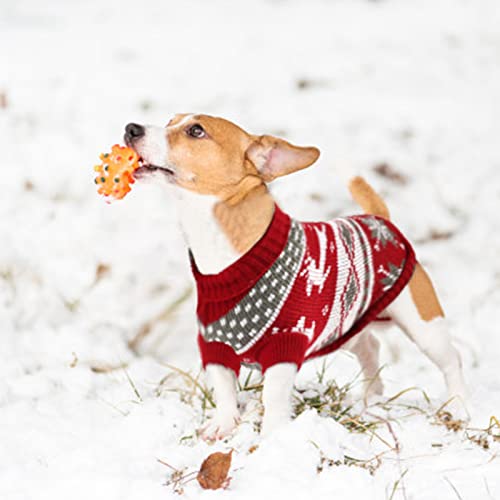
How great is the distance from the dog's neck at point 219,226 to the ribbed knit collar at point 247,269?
2 cm

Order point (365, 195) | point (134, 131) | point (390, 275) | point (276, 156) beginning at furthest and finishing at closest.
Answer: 1. point (365, 195)
2. point (390, 275)
3. point (276, 156)
4. point (134, 131)

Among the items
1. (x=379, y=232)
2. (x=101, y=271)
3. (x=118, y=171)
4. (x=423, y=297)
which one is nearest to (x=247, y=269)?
(x=118, y=171)

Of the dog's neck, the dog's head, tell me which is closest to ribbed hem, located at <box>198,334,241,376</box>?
the dog's neck

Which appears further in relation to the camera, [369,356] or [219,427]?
[369,356]

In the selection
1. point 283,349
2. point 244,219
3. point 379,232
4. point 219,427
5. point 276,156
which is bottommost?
point 219,427

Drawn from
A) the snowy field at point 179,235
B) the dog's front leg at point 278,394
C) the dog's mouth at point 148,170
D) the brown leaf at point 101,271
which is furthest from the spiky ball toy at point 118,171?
the brown leaf at point 101,271

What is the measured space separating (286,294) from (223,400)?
417mm

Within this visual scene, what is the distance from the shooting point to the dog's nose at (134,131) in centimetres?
259

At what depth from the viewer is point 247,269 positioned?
273 centimetres

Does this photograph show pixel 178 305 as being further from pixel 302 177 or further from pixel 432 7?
pixel 432 7

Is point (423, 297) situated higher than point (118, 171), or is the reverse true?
point (118, 171)

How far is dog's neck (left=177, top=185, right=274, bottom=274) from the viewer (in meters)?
2.74

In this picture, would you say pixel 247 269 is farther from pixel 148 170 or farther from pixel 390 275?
pixel 390 275

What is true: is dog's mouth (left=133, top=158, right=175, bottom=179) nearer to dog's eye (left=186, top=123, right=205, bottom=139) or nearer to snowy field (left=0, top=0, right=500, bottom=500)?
dog's eye (left=186, top=123, right=205, bottom=139)
